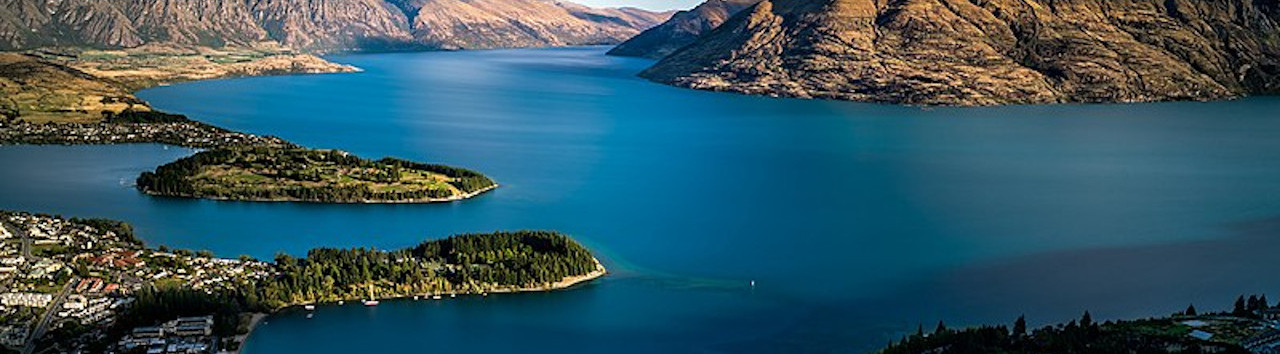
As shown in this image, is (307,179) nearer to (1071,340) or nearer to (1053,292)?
(1053,292)

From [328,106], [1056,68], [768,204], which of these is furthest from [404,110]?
[1056,68]

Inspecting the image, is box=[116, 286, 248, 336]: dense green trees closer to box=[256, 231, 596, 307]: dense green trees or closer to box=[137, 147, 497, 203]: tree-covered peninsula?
box=[256, 231, 596, 307]: dense green trees

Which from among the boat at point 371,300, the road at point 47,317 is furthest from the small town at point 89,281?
the boat at point 371,300

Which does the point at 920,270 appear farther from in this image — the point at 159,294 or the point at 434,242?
the point at 159,294

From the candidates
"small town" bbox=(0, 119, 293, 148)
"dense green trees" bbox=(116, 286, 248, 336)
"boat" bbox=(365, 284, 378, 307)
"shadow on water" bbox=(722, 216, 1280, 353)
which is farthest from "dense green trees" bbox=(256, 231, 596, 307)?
"small town" bbox=(0, 119, 293, 148)

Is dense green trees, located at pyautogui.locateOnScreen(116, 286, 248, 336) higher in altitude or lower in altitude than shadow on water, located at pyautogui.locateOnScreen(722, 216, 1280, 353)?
lower

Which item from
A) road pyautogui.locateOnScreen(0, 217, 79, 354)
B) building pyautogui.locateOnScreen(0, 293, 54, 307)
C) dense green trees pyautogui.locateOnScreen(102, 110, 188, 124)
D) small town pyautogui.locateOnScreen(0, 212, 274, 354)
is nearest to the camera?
road pyautogui.locateOnScreen(0, 217, 79, 354)

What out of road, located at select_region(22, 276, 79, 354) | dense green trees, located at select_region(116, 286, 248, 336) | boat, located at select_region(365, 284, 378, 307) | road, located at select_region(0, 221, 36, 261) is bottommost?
road, located at select_region(22, 276, 79, 354)
